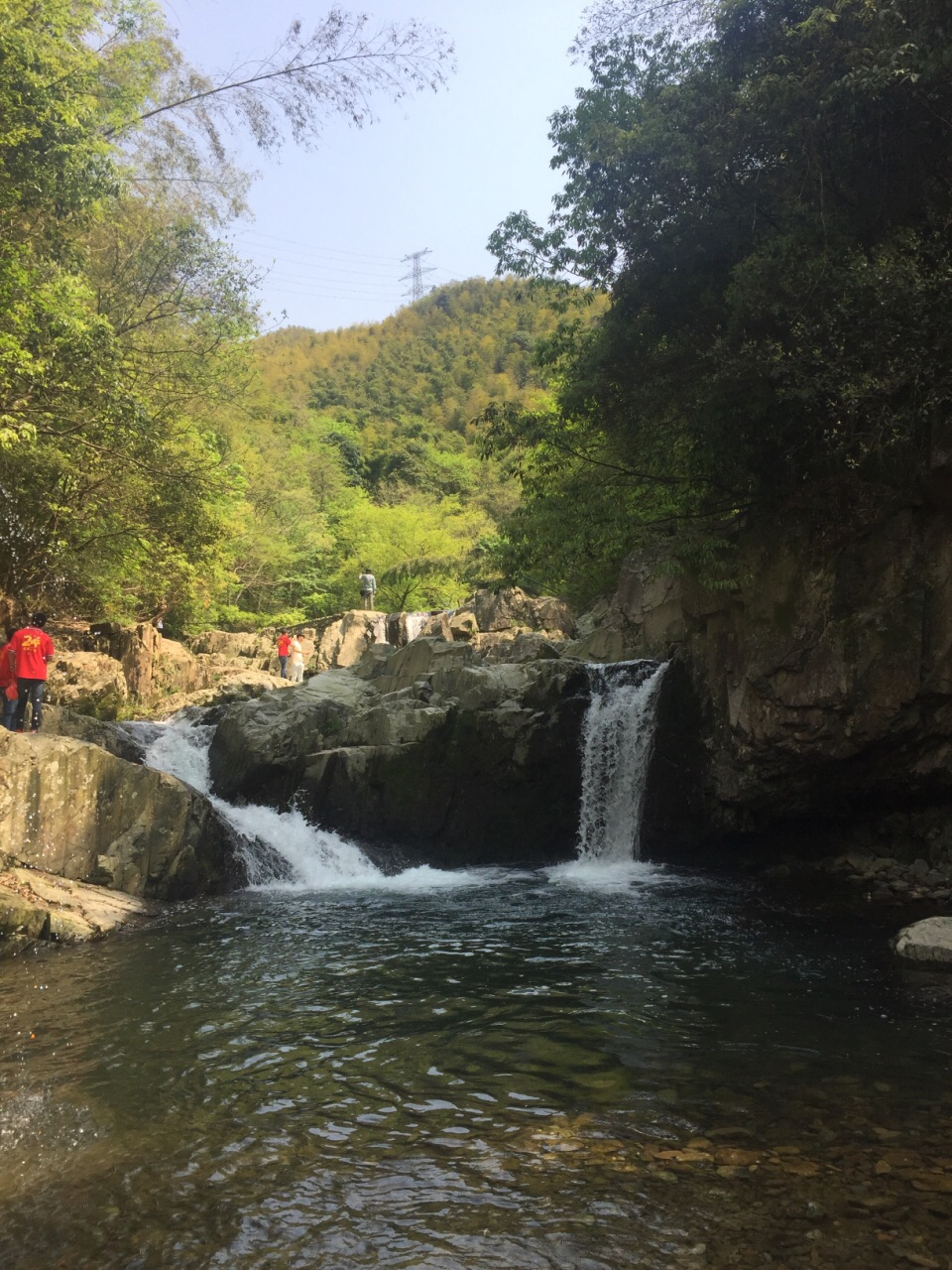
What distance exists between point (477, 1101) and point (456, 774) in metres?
10.6

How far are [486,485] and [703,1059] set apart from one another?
2188 inches

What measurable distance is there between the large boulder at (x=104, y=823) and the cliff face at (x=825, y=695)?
7994mm

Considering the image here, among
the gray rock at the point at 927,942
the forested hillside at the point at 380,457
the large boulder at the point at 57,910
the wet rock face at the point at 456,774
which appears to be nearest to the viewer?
the gray rock at the point at 927,942

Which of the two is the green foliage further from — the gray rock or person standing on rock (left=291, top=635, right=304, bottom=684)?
person standing on rock (left=291, top=635, right=304, bottom=684)

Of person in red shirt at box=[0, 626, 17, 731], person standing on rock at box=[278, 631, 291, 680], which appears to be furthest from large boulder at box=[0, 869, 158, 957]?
person standing on rock at box=[278, 631, 291, 680]

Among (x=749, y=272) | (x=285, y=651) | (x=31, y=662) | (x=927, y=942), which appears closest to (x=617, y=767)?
(x=927, y=942)

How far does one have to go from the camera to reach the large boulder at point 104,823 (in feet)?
38.7

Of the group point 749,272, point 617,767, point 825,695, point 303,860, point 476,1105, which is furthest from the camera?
point 617,767

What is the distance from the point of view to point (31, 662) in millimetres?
14008

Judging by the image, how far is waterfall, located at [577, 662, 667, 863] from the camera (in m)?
16.0

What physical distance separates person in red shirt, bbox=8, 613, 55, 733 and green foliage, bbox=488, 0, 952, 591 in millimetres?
7955

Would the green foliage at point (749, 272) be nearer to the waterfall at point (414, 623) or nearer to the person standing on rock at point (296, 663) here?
the person standing on rock at point (296, 663)

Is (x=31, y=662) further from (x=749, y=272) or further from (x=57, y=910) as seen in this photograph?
(x=749, y=272)

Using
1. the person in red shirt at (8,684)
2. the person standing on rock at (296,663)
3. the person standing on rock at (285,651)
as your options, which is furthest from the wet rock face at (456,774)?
→ the person standing on rock at (285,651)
